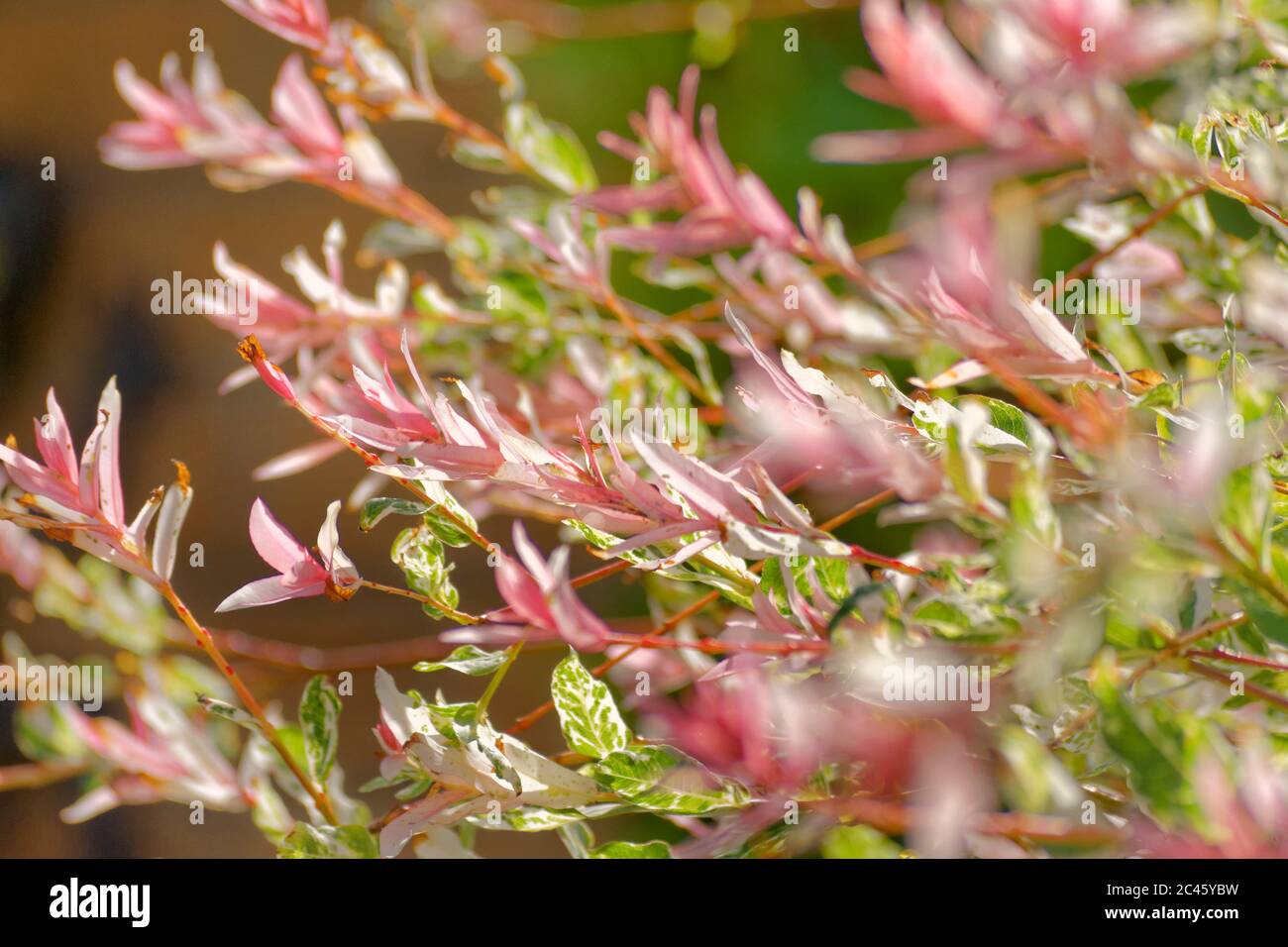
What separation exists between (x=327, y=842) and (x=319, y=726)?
88mm

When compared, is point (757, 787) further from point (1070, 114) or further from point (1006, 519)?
point (1070, 114)

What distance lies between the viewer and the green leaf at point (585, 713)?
46cm

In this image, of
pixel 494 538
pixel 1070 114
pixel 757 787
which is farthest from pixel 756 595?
pixel 494 538

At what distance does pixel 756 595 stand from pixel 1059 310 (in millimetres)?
317

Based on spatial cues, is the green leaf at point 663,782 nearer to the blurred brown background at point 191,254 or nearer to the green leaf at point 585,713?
the green leaf at point 585,713

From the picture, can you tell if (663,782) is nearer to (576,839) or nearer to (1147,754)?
(576,839)

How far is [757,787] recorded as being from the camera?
0.46 m

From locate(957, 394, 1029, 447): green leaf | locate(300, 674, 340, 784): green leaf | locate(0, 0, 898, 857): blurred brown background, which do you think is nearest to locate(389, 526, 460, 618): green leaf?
locate(300, 674, 340, 784): green leaf

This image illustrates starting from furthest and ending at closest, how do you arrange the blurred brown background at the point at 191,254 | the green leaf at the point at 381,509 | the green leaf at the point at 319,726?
1. the blurred brown background at the point at 191,254
2. the green leaf at the point at 319,726
3. the green leaf at the point at 381,509

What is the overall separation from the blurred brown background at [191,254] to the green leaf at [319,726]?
906 millimetres

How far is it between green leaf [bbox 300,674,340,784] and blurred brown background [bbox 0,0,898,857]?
906 mm

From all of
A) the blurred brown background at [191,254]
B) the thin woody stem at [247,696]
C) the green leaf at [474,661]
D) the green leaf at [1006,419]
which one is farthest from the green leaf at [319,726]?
the blurred brown background at [191,254]

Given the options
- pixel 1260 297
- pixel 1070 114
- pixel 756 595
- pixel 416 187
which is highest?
pixel 416 187

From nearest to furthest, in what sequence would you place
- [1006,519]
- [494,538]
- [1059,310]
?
[1006,519] < [1059,310] < [494,538]
